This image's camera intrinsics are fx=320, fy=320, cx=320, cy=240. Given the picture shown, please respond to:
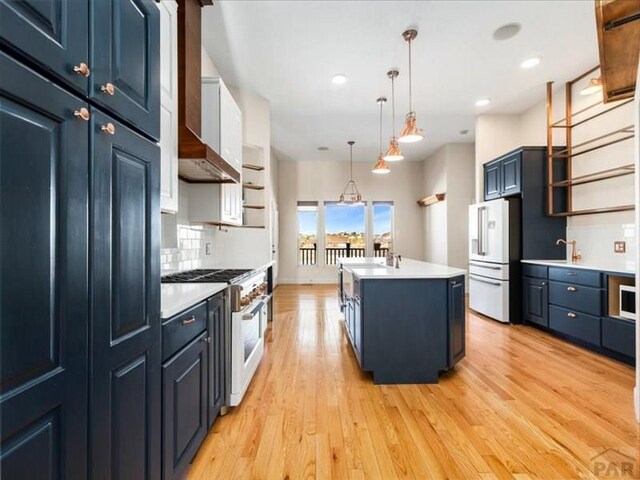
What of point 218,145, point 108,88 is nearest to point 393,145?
point 218,145

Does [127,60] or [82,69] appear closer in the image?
[82,69]

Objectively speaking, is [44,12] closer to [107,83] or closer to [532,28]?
[107,83]

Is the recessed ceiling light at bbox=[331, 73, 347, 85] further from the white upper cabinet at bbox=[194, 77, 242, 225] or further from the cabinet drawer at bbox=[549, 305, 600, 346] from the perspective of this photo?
the cabinet drawer at bbox=[549, 305, 600, 346]

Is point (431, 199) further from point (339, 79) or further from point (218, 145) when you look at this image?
point (218, 145)

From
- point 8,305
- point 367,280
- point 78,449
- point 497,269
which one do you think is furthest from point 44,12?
point 497,269

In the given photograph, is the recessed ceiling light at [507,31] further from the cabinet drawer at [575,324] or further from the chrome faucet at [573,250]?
the cabinet drawer at [575,324]

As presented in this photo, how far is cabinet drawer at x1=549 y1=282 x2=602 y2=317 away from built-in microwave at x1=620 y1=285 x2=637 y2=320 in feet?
0.61

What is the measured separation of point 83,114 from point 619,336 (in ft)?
13.8

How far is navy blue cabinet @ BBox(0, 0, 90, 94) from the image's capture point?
65 cm

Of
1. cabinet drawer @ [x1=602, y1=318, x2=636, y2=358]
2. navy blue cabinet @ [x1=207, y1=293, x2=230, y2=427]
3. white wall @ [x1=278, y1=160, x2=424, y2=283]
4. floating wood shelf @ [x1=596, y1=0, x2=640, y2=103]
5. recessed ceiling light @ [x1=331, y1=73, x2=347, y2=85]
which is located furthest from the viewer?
white wall @ [x1=278, y1=160, x2=424, y2=283]

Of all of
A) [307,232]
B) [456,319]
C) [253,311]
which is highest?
[307,232]

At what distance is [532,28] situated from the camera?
3139 millimetres

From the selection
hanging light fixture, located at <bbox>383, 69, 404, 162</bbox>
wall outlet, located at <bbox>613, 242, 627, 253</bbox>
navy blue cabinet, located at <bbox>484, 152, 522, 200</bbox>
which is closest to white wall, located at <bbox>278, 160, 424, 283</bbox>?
hanging light fixture, located at <bbox>383, 69, 404, 162</bbox>

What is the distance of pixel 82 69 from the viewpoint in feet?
2.72
